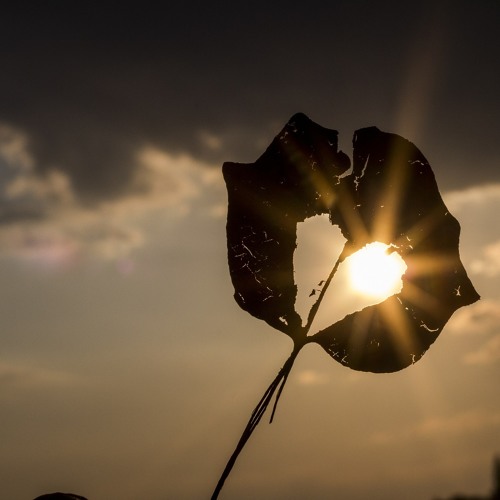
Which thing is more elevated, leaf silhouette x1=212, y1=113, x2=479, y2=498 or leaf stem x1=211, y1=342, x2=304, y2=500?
leaf silhouette x1=212, y1=113, x2=479, y2=498

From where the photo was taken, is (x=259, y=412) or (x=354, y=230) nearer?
(x=259, y=412)

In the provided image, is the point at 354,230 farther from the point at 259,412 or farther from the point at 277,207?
the point at 259,412

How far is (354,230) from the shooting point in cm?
413

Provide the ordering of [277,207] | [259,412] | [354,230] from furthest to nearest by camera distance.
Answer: [354,230]
[277,207]
[259,412]

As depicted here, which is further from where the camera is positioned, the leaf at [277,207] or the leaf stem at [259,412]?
the leaf at [277,207]

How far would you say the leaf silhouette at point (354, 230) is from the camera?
12.2 ft

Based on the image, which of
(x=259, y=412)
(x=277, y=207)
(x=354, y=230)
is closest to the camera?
(x=259, y=412)

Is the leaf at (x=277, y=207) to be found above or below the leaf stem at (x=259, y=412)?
above

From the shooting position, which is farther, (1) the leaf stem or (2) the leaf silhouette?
(2) the leaf silhouette

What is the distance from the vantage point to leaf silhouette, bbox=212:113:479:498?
3729mm

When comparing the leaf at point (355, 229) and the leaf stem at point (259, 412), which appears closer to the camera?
the leaf stem at point (259, 412)

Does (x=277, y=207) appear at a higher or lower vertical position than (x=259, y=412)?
higher

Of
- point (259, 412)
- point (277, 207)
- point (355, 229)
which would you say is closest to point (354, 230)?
point (355, 229)

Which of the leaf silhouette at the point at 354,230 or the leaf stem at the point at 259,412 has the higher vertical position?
the leaf silhouette at the point at 354,230
